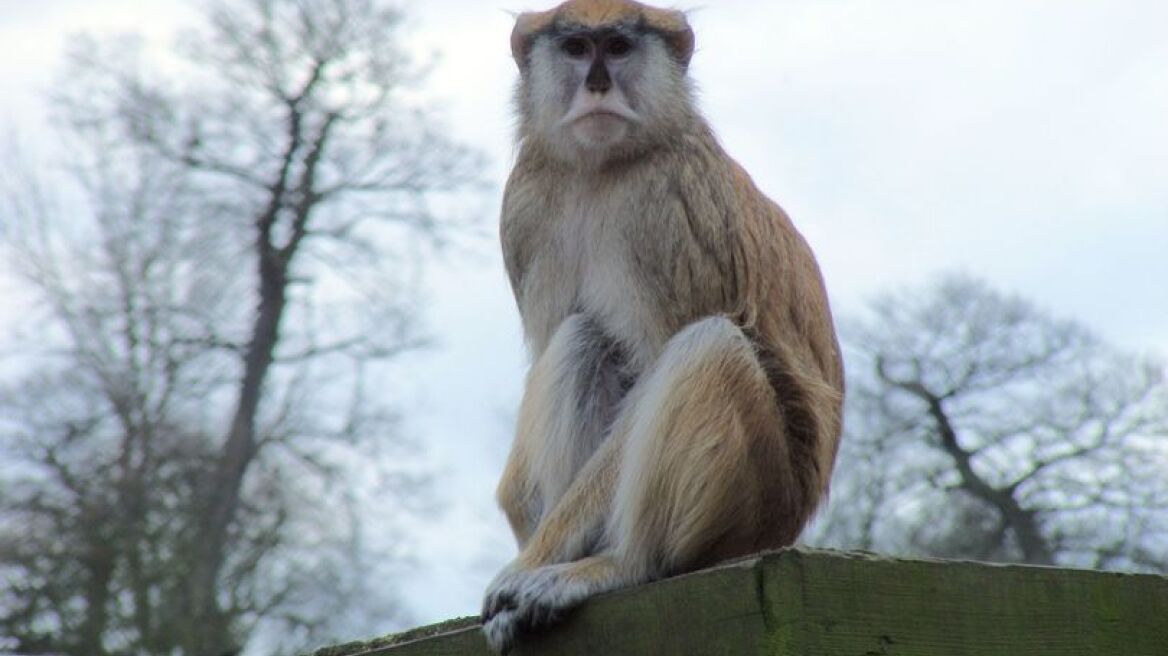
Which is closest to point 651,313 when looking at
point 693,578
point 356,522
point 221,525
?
point 693,578

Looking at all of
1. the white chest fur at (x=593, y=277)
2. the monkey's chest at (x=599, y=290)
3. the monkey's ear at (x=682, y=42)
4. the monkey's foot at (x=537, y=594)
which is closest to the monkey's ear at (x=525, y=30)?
the monkey's ear at (x=682, y=42)

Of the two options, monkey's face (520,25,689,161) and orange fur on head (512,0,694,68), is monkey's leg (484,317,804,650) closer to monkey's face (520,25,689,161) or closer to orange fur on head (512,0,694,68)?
monkey's face (520,25,689,161)

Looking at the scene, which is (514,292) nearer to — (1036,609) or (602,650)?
(602,650)

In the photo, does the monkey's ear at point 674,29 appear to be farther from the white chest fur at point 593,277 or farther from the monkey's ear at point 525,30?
the white chest fur at point 593,277

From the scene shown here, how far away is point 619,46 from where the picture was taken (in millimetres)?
4547

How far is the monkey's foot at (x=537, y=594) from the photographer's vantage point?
11.3 ft

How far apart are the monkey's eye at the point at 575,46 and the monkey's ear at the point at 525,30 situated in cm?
10

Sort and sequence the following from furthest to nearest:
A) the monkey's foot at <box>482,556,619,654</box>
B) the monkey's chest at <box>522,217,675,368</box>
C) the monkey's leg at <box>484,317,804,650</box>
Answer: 1. the monkey's chest at <box>522,217,675,368</box>
2. the monkey's leg at <box>484,317,804,650</box>
3. the monkey's foot at <box>482,556,619,654</box>

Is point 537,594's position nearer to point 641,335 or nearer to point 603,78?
point 641,335

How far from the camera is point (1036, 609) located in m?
3.14

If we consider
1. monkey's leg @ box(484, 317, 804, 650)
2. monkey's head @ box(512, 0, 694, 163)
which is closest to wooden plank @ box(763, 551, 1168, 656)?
monkey's leg @ box(484, 317, 804, 650)

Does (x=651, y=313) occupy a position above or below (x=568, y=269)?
below

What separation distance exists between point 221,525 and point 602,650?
43.0 feet

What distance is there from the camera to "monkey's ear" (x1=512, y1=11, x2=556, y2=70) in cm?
466
